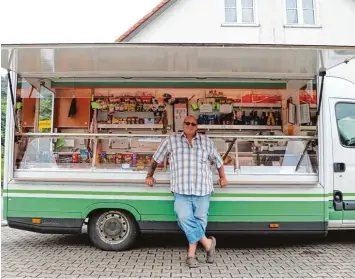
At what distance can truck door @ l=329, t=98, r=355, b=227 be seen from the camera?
5.15 meters

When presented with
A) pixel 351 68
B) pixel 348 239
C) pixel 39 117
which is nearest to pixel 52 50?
pixel 39 117

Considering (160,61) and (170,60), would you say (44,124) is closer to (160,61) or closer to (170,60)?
(160,61)

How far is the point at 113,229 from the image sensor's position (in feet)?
17.0

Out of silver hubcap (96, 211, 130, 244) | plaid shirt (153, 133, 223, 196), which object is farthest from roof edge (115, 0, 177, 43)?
silver hubcap (96, 211, 130, 244)

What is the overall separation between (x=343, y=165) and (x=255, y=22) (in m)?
9.39

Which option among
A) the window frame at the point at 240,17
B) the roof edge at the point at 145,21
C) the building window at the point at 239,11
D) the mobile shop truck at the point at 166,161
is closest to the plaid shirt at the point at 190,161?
the mobile shop truck at the point at 166,161

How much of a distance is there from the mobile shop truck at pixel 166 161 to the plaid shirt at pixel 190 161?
1.05 feet

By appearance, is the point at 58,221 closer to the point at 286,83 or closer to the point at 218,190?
the point at 218,190

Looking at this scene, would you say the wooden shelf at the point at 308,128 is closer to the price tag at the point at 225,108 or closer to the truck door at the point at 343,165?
the truck door at the point at 343,165

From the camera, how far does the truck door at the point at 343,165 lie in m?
5.15

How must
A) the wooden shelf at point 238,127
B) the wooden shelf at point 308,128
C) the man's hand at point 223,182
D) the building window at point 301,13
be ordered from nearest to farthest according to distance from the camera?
the man's hand at point 223,182, the wooden shelf at point 308,128, the wooden shelf at point 238,127, the building window at point 301,13

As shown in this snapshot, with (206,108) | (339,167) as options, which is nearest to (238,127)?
(206,108)

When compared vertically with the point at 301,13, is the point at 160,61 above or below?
below

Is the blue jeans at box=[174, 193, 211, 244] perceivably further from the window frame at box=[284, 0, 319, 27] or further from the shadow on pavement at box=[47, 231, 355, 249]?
the window frame at box=[284, 0, 319, 27]
